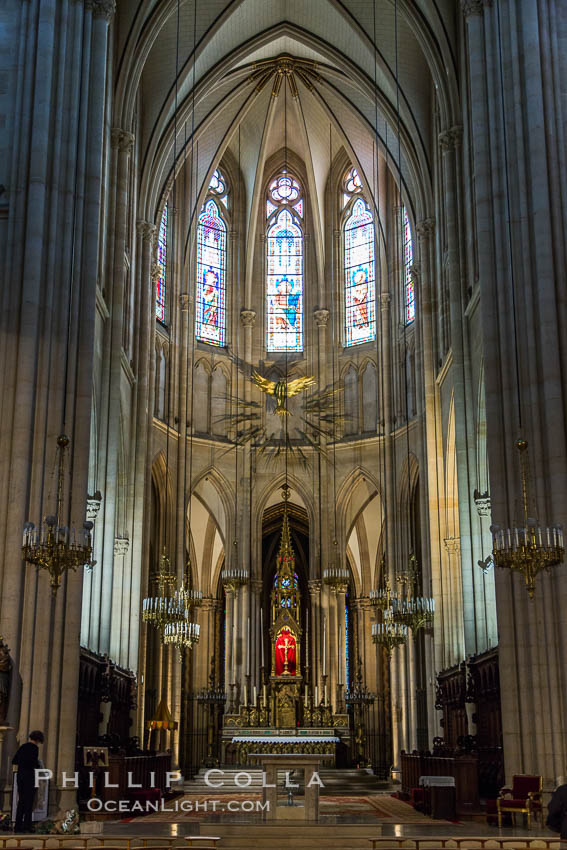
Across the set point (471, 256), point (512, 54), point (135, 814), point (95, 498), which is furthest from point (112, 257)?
point (135, 814)

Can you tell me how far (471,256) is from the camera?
22.6 meters

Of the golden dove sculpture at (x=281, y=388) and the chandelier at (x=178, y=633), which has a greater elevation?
the golden dove sculpture at (x=281, y=388)

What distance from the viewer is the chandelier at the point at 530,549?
13.7m

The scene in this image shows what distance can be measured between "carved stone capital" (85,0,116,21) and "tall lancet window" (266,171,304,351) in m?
15.9

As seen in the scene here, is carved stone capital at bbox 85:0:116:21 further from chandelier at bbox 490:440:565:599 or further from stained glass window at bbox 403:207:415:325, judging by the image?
stained glass window at bbox 403:207:415:325

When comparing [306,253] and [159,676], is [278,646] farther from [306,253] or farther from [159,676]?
[306,253]

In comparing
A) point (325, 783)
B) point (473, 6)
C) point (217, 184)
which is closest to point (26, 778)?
point (473, 6)

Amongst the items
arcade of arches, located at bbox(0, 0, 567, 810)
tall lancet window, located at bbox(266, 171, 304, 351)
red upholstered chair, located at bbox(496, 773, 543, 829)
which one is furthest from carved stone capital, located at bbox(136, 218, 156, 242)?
red upholstered chair, located at bbox(496, 773, 543, 829)

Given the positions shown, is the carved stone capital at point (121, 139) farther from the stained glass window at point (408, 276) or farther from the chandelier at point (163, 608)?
the stained glass window at point (408, 276)

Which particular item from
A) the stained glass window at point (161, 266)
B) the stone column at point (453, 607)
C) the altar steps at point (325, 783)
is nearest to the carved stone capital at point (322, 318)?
the stained glass window at point (161, 266)

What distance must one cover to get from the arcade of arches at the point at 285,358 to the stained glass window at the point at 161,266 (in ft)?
0.31

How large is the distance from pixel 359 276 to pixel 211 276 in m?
4.68
